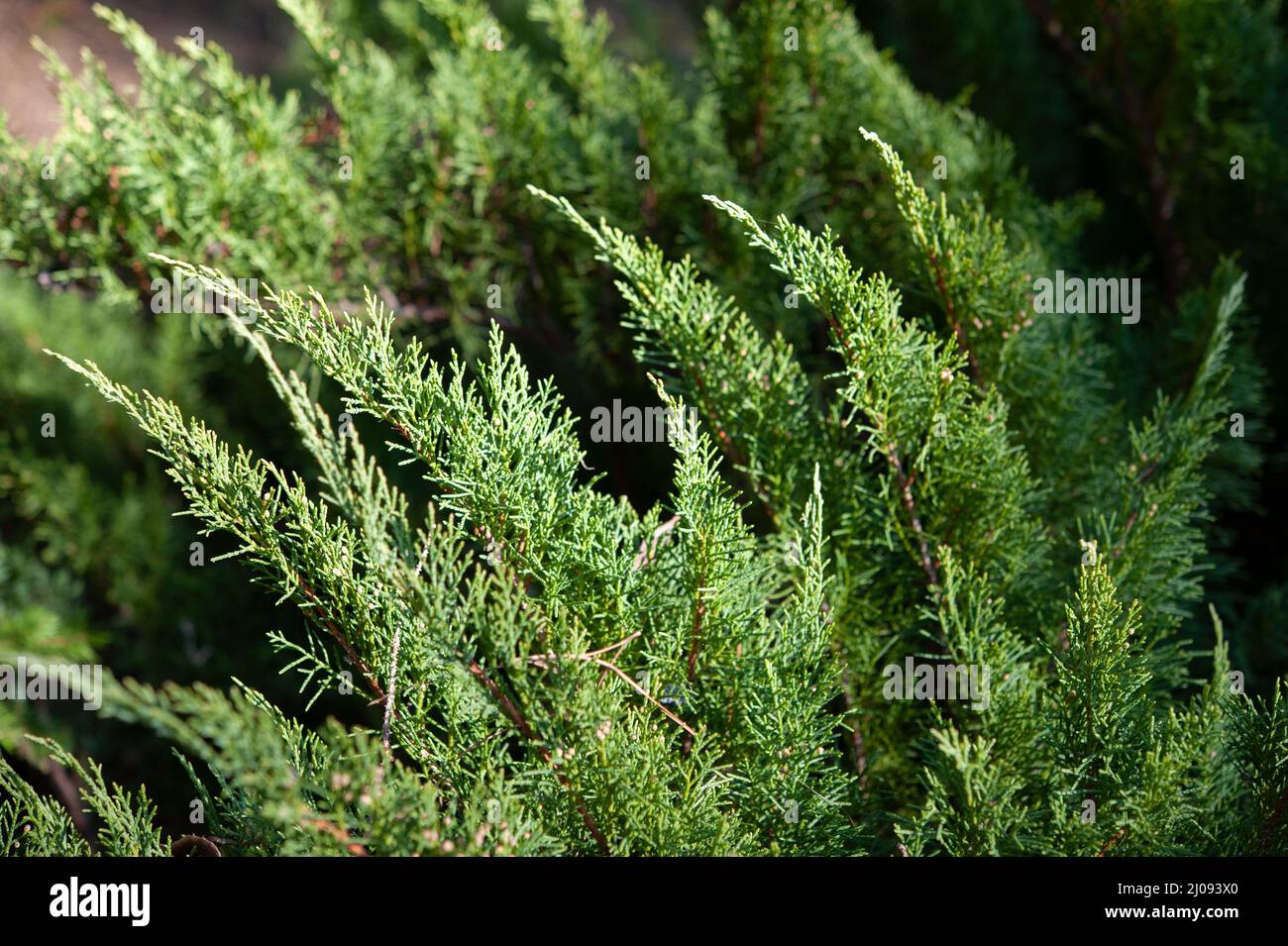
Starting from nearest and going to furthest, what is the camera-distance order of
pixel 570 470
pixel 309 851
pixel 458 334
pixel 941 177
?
pixel 309 851 → pixel 570 470 → pixel 941 177 → pixel 458 334

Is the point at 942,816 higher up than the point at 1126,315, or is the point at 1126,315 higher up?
the point at 1126,315

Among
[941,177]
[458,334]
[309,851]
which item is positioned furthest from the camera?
[458,334]

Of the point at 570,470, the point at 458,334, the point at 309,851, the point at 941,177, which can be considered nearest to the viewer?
the point at 309,851

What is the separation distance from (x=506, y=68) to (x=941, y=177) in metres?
0.52

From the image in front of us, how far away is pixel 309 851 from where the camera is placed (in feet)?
1.90

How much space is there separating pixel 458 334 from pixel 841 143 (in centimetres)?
50

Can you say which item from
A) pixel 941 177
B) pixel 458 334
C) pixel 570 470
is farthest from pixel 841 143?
pixel 570 470

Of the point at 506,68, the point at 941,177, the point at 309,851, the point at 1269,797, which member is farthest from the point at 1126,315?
the point at 309,851
